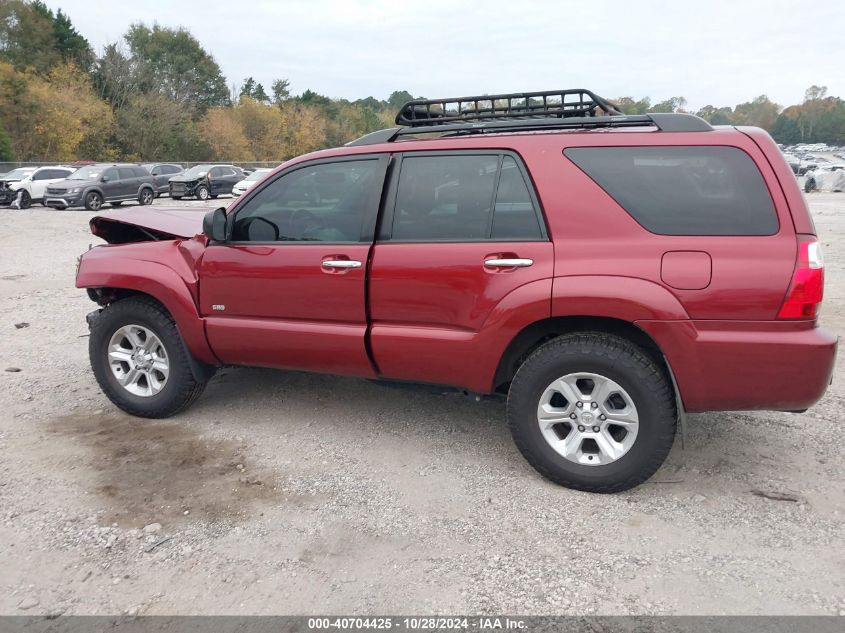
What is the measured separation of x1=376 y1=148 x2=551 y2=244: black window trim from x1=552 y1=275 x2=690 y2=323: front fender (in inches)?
11.9

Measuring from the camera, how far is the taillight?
3160 millimetres

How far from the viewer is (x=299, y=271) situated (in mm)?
4055

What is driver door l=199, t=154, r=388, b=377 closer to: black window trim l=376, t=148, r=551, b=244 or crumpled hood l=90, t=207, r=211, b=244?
black window trim l=376, t=148, r=551, b=244

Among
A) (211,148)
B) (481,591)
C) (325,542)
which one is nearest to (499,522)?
(481,591)

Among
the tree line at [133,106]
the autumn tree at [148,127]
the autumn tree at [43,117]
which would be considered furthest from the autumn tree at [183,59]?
the autumn tree at [43,117]

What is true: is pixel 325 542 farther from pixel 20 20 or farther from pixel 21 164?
pixel 20 20

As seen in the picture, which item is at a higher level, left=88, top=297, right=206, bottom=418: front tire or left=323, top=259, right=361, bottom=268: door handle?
left=323, top=259, right=361, bottom=268: door handle

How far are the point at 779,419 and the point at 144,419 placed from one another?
4.23 meters

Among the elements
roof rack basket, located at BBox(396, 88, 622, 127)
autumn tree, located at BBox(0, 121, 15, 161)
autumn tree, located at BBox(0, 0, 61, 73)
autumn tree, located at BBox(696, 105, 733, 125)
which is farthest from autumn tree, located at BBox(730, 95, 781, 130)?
roof rack basket, located at BBox(396, 88, 622, 127)

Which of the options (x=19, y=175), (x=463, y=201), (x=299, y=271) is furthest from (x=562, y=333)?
(x=19, y=175)

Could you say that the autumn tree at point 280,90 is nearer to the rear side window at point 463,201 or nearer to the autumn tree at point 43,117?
the autumn tree at point 43,117

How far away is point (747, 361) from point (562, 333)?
2.94ft

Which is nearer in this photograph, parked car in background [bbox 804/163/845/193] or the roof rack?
the roof rack

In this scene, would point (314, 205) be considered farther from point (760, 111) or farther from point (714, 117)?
point (760, 111)
